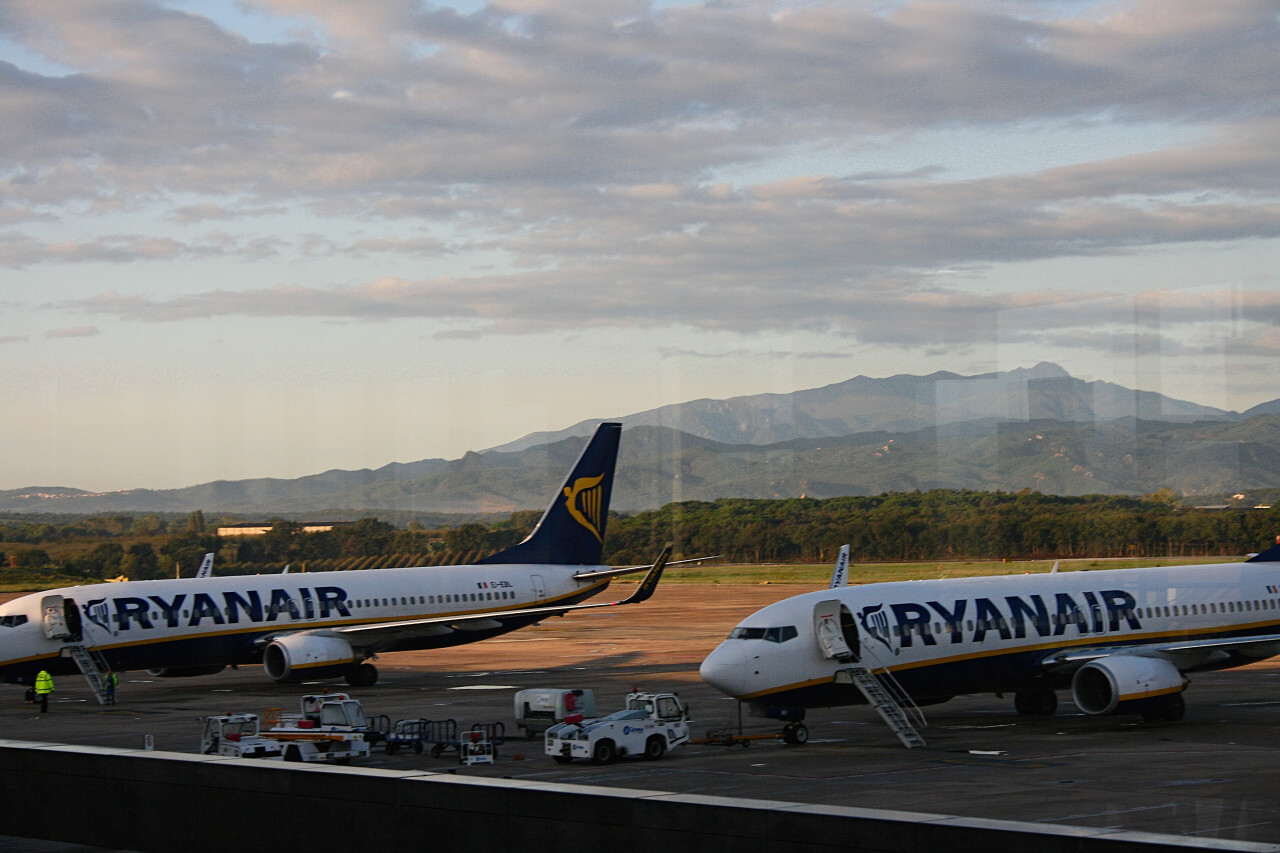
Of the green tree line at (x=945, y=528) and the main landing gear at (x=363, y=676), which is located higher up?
the green tree line at (x=945, y=528)

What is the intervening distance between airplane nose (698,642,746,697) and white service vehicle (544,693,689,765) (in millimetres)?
1447

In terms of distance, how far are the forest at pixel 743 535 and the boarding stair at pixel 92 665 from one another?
36.5 m

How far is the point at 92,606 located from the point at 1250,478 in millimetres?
54997

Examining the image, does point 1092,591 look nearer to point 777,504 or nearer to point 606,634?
point 606,634

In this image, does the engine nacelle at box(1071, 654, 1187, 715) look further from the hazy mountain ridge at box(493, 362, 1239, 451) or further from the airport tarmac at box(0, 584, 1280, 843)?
the hazy mountain ridge at box(493, 362, 1239, 451)

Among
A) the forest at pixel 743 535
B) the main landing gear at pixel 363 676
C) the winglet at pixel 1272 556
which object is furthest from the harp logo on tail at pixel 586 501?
the winglet at pixel 1272 556

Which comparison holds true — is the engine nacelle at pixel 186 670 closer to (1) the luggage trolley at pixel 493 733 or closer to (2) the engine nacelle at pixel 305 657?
(2) the engine nacelle at pixel 305 657

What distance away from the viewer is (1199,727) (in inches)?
1451

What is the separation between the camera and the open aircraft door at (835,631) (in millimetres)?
33719

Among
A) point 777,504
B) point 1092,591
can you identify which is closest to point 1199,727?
point 1092,591

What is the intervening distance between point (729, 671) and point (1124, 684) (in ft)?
34.6

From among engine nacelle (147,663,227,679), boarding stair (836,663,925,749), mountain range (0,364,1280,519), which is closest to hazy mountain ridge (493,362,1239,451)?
mountain range (0,364,1280,519)

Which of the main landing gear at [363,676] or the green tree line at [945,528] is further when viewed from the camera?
the green tree line at [945,528]

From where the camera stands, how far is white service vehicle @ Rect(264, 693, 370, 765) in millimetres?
31375
